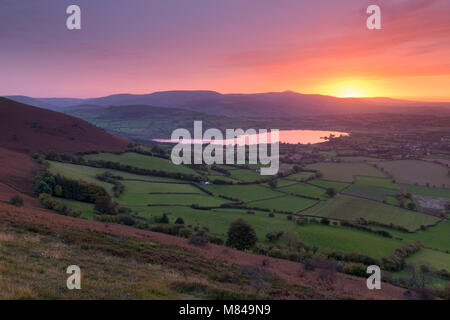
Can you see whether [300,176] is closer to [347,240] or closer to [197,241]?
[347,240]

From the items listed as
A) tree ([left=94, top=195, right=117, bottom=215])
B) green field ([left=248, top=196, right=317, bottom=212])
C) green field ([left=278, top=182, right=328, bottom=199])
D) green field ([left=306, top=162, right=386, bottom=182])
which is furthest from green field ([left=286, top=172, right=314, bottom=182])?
tree ([left=94, top=195, right=117, bottom=215])

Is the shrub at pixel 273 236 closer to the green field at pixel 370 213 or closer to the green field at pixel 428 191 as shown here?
the green field at pixel 370 213

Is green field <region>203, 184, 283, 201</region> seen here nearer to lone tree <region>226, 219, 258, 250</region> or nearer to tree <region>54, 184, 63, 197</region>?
lone tree <region>226, 219, 258, 250</region>

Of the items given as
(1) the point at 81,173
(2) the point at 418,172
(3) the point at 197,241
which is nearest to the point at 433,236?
(3) the point at 197,241

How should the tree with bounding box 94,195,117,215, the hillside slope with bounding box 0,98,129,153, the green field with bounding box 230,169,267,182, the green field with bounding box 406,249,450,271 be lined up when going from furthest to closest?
the green field with bounding box 230,169,267,182 → the hillside slope with bounding box 0,98,129,153 → the tree with bounding box 94,195,117,215 → the green field with bounding box 406,249,450,271

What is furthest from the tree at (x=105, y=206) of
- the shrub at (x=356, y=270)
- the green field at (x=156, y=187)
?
the shrub at (x=356, y=270)
